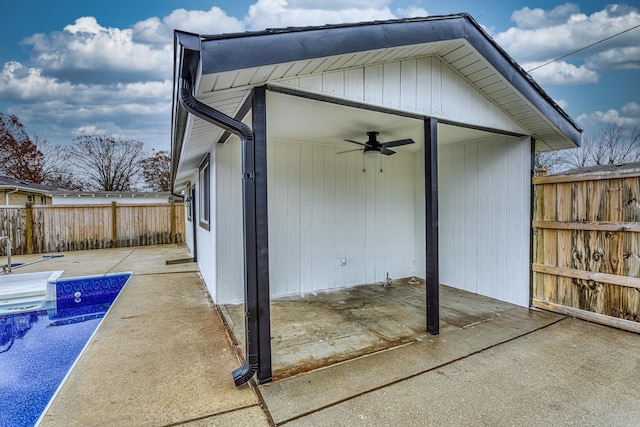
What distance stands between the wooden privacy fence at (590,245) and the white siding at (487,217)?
0.23 metres

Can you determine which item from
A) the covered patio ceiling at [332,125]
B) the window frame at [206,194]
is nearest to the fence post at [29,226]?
the window frame at [206,194]

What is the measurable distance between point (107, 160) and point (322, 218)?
879 inches

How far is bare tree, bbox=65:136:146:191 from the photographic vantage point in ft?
70.0

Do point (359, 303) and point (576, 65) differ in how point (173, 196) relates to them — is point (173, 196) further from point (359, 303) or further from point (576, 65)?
point (576, 65)

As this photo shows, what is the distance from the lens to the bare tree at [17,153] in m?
18.6

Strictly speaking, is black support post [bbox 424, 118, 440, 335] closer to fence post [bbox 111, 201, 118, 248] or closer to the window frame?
the window frame

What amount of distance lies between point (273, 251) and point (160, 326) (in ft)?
6.34

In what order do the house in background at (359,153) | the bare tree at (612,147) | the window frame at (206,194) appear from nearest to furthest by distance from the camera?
the house in background at (359,153), the window frame at (206,194), the bare tree at (612,147)

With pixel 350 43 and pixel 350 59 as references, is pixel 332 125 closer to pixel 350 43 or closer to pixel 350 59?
pixel 350 59

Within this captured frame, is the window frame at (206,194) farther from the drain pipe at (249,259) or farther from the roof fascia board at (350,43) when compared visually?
the roof fascia board at (350,43)

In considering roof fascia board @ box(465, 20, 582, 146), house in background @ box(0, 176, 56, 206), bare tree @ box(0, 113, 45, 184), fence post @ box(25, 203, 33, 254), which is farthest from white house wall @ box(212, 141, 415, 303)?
bare tree @ box(0, 113, 45, 184)

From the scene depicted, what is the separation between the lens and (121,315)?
443 cm

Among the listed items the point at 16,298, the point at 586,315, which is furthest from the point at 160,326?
the point at 586,315

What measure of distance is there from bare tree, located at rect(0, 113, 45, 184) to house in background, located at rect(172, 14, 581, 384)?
20.2 m
